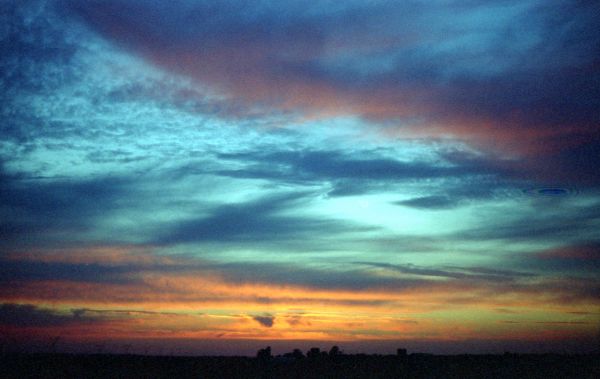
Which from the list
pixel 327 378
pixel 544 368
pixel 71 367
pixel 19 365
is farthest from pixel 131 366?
pixel 544 368

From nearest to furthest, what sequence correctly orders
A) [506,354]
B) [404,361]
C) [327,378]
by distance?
[327,378] → [404,361] → [506,354]

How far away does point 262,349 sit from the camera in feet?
200

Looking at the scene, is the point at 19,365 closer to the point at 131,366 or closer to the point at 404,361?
the point at 131,366

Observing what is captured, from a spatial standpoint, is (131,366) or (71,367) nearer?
Answer: (71,367)

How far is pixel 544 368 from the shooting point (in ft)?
201

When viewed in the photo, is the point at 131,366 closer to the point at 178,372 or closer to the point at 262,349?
the point at 178,372

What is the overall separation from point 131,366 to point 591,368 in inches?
1740

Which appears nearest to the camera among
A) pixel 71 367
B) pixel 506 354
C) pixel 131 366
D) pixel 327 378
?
pixel 327 378

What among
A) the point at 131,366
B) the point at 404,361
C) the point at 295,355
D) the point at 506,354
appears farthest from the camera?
the point at 506,354

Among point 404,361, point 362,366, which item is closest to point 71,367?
point 362,366

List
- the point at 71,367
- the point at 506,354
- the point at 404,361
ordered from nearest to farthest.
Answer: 1. the point at 71,367
2. the point at 404,361
3. the point at 506,354

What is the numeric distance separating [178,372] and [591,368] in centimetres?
3998

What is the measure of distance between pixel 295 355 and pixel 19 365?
1423 inches

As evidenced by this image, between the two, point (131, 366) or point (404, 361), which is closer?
point (131, 366)
